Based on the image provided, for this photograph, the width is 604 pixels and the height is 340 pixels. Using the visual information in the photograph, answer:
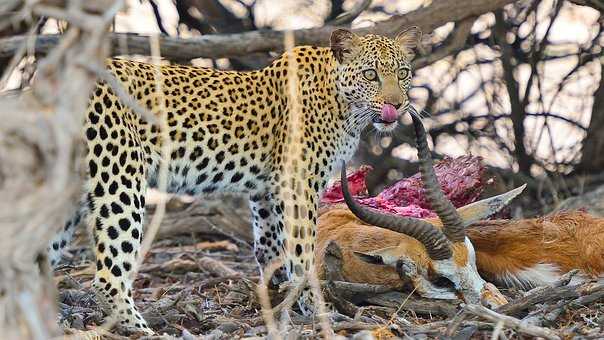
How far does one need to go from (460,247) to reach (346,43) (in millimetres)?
1694

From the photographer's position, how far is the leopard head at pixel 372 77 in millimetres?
7594

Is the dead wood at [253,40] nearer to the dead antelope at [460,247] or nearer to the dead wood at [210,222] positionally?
the dead wood at [210,222]

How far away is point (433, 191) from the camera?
6910mm

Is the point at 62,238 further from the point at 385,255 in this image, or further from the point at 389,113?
the point at 389,113

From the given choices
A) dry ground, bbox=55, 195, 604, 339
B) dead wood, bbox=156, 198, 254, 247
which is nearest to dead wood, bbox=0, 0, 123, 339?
dry ground, bbox=55, 195, 604, 339

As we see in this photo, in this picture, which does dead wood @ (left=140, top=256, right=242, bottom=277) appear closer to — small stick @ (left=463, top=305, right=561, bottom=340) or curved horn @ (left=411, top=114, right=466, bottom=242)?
curved horn @ (left=411, top=114, right=466, bottom=242)

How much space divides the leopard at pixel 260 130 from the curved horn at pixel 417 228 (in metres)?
0.61

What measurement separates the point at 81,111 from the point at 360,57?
3.97 m

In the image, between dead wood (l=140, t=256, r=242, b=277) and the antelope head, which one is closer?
the antelope head

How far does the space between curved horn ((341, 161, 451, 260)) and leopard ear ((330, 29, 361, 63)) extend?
121 cm

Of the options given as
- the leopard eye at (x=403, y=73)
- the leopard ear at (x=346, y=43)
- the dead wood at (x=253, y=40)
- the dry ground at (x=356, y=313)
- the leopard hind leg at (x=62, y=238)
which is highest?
the dead wood at (x=253, y=40)

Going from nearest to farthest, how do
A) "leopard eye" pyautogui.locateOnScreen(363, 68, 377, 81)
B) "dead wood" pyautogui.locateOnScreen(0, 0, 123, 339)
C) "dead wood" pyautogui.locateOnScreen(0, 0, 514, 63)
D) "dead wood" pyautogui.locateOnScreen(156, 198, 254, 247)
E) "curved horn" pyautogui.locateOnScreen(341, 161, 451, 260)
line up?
1. "dead wood" pyautogui.locateOnScreen(0, 0, 123, 339)
2. "curved horn" pyautogui.locateOnScreen(341, 161, 451, 260)
3. "leopard eye" pyautogui.locateOnScreen(363, 68, 377, 81)
4. "dead wood" pyautogui.locateOnScreen(0, 0, 514, 63)
5. "dead wood" pyautogui.locateOnScreen(156, 198, 254, 247)

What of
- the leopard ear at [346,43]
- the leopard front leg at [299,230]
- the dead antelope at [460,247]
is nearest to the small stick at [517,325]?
the dead antelope at [460,247]

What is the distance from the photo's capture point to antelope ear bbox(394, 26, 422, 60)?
26.4 feet
